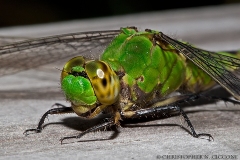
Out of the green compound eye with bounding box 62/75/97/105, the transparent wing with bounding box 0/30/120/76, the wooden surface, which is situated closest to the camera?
the wooden surface

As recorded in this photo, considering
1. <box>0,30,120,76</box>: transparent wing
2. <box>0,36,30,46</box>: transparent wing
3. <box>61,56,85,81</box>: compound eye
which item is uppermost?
<box>0,36,30,46</box>: transparent wing

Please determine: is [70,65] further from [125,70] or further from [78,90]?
[125,70]

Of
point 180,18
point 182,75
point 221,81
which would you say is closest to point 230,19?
point 180,18

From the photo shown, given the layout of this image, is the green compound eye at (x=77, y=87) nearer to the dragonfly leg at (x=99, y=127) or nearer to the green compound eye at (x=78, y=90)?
the green compound eye at (x=78, y=90)

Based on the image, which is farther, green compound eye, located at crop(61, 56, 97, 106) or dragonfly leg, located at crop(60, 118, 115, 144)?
green compound eye, located at crop(61, 56, 97, 106)

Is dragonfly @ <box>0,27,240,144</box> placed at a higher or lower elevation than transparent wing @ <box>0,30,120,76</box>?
lower

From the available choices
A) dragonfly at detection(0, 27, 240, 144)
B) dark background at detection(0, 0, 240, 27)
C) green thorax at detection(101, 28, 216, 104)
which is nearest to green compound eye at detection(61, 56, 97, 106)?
dragonfly at detection(0, 27, 240, 144)

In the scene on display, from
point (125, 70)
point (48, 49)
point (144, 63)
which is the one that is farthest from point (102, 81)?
point (48, 49)

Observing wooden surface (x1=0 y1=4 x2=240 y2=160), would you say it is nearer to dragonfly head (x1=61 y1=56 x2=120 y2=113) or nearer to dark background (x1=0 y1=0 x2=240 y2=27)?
dragonfly head (x1=61 y1=56 x2=120 y2=113)
